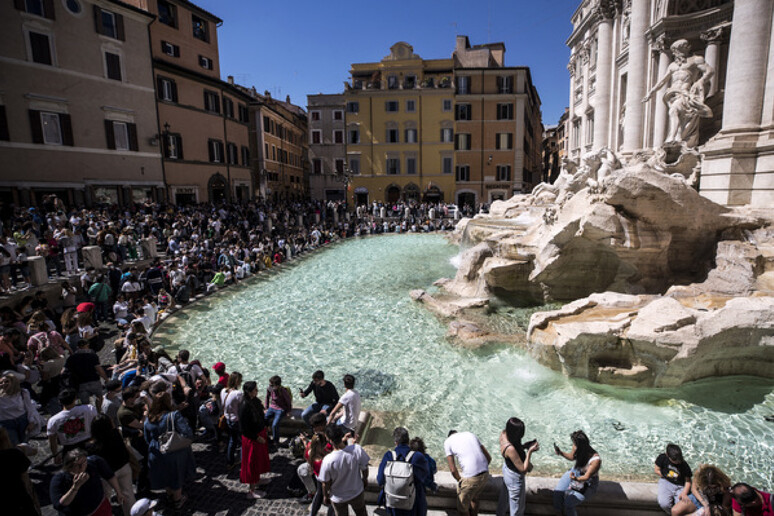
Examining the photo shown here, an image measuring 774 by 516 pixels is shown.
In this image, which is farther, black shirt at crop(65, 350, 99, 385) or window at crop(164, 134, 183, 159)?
window at crop(164, 134, 183, 159)

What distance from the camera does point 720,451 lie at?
5.22 meters

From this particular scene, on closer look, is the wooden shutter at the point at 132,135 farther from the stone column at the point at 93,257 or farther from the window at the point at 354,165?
the window at the point at 354,165

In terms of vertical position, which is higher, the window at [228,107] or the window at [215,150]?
the window at [228,107]

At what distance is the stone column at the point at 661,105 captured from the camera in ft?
52.0

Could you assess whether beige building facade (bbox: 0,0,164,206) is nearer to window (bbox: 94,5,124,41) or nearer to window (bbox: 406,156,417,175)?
window (bbox: 94,5,124,41)

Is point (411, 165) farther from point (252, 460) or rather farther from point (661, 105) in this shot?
point (252, 460)

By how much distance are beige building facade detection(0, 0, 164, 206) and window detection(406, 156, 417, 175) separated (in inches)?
879

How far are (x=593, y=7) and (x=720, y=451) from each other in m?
25.4

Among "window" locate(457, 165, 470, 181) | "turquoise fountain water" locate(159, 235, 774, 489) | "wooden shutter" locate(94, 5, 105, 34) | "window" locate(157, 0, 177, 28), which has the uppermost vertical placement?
"window" locate(157, 0, 177, 28)

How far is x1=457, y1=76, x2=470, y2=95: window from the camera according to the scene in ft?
127

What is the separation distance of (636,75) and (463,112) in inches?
878

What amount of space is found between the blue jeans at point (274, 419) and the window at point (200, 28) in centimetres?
2914

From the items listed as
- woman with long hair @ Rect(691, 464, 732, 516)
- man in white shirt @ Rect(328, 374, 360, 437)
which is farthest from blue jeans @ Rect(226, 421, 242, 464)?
woman with long hair @ Rect(691, 464, 732, 516)

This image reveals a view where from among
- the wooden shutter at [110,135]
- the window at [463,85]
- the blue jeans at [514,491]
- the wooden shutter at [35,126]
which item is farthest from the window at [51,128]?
the window at [463,85]
